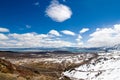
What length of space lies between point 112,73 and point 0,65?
503 ft

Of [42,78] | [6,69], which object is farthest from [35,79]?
[6,69]

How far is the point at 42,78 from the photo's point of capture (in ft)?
211

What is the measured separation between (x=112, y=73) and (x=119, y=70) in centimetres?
1056

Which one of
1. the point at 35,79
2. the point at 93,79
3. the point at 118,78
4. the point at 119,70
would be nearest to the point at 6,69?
the point at 35,79

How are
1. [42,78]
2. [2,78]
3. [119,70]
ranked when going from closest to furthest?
[2,78], [42,78], [119,70]

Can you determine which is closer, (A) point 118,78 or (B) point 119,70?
(A) point 118,78

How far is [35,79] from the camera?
60.1 metres

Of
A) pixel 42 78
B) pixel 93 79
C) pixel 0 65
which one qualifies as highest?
pixel 0 65

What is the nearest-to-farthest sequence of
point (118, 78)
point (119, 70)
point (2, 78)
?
point (2, 78), point (118, 78), point (119, 70)

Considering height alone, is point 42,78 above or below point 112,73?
above

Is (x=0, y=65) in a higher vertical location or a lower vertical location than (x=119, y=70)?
higher

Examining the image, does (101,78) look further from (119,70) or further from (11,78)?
(11,78)

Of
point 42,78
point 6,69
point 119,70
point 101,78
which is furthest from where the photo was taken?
point 119,70

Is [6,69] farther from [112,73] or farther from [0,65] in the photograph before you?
[112,73]
